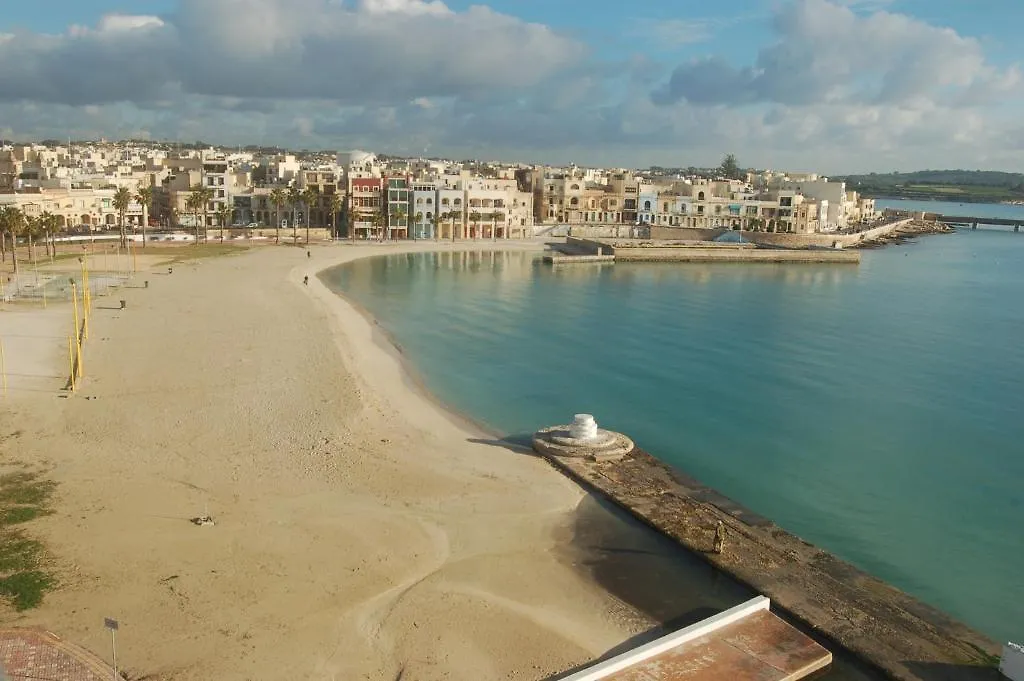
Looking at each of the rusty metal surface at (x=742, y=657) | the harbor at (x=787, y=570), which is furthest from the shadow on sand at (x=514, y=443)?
the rusty metal surface at (x=742, y=657)

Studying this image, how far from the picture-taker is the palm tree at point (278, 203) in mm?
90500

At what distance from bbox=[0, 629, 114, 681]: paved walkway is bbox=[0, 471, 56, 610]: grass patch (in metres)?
1.16

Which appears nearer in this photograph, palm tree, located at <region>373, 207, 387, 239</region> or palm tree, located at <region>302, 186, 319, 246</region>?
palm tree, located at <region>302, 186, 319, 246</region>

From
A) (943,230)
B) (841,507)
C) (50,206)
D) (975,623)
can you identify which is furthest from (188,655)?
(943,230)

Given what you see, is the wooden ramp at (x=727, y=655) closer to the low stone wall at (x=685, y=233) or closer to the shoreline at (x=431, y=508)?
the shoreline at (x=431, y=508)

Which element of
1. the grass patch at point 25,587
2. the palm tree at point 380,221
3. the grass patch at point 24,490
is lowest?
the grass patch at point 25,587

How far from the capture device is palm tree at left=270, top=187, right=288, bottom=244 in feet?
297

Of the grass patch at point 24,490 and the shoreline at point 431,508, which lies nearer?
the shoreline at point 431,508

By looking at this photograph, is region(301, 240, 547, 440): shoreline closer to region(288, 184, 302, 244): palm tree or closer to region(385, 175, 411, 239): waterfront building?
region(385, 175, 411, 239): waterfront building

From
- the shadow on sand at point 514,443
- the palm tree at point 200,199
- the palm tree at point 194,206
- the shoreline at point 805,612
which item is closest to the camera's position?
the shoreline at point 805,612

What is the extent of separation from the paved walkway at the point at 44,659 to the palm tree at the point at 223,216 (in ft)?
248

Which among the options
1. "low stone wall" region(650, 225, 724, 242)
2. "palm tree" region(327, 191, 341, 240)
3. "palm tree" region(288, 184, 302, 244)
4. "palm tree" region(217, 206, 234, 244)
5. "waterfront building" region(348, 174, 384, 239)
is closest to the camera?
"palm tree" region(217, 206, 234, 244)

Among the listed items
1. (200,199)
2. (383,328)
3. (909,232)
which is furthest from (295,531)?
(909,232)

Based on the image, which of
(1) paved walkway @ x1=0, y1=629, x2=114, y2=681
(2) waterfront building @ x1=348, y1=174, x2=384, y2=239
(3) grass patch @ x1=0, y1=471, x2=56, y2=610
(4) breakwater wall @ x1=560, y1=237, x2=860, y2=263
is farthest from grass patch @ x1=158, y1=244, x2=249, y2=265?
(1) paved walkway @ x1=0, y1=629, x2=114, y2=681
